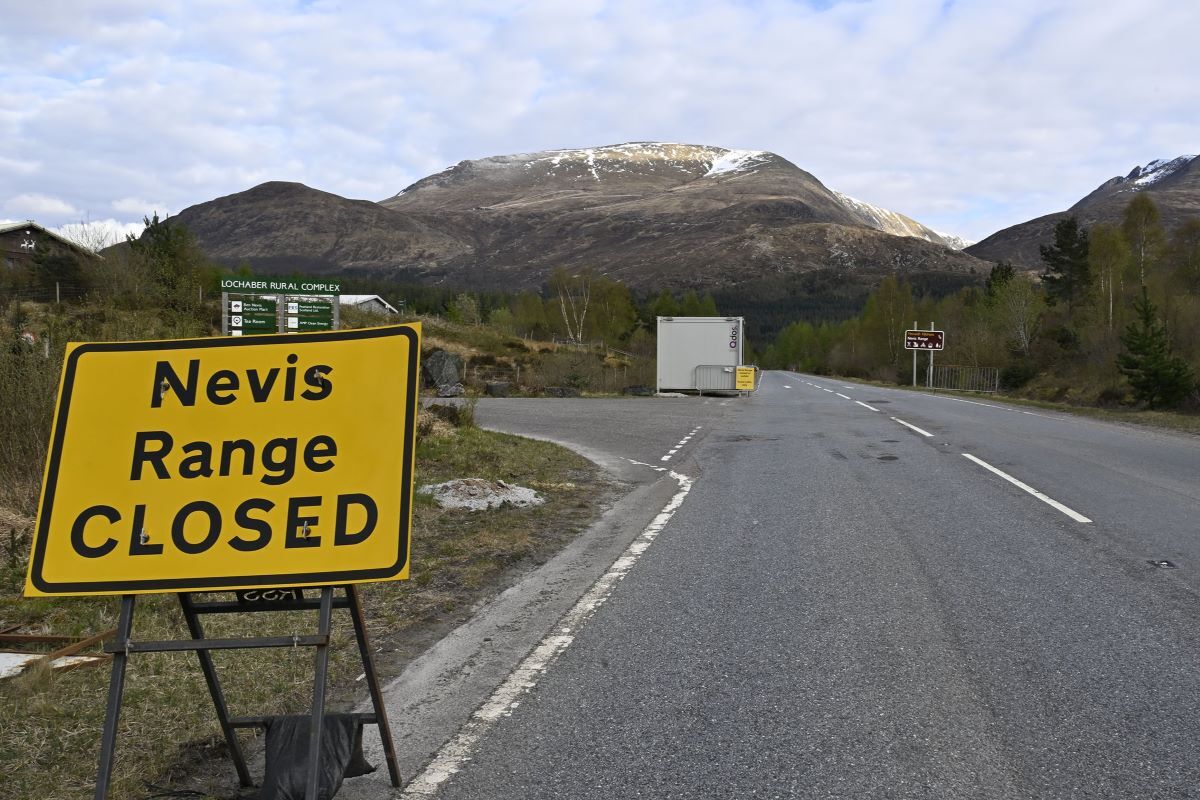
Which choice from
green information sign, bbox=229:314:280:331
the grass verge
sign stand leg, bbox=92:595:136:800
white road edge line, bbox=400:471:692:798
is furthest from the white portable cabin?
sign stand leg, bbox=92:595:136:800

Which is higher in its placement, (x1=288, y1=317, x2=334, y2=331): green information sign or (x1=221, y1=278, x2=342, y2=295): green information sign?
(x1=221, y1=278, x2=342, y2=295): green information sign

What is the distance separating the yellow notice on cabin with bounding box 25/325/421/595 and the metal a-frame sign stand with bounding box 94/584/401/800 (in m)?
0.15

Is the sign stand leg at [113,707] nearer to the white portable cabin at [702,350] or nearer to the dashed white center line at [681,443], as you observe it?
the dashed white center line at [681,443]

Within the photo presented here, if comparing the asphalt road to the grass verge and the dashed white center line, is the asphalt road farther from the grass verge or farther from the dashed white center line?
the dashed white center line

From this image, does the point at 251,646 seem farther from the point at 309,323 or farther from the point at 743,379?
the point at 743,379

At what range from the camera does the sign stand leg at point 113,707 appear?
8.96 ft

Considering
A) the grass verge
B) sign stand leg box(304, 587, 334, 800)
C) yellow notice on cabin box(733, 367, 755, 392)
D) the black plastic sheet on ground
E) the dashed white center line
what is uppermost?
yellow notice on cabin box(733, 367, 755, 392)

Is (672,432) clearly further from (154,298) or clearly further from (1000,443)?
(154,298)

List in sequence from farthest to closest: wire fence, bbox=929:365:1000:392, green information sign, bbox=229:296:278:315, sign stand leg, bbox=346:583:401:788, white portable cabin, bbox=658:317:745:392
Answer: wire fence, bbox=929:365:1000:392 → white portable cabin, bbox=658:317:745:392 → green information sign, bbox=229:296:278:315 → sign stand leg, bbox=346:583:401:788

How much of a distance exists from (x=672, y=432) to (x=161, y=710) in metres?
15.4

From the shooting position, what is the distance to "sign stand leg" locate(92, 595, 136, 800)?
8.96ft

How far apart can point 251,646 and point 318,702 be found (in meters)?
0.28

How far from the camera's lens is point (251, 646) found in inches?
110

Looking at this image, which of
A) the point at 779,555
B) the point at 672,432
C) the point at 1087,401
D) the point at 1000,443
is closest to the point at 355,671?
the point at 779,555
